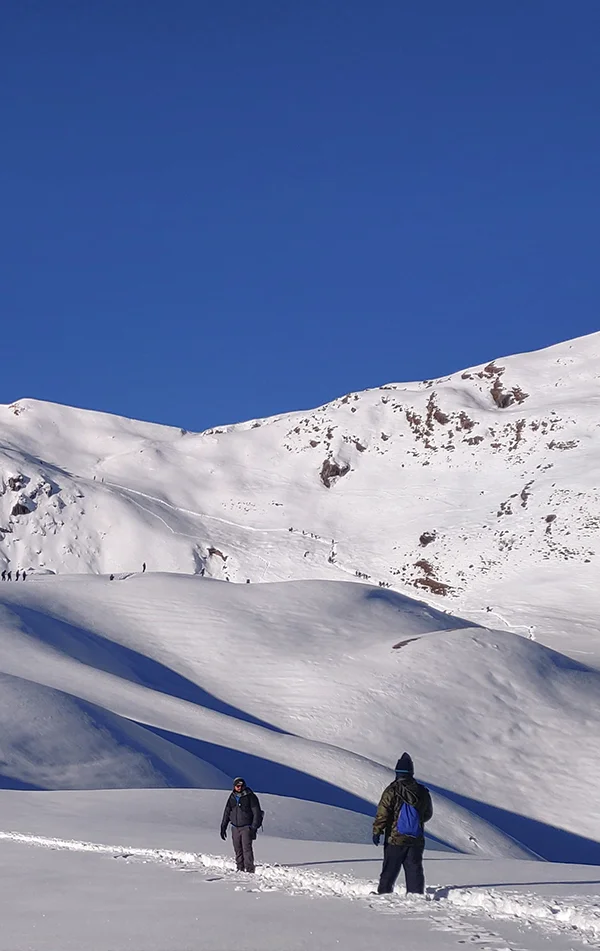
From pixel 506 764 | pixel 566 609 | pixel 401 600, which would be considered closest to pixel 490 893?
pixel 506 764

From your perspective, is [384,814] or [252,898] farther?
[384,814]

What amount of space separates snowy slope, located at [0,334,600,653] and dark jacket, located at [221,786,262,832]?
5266 cm

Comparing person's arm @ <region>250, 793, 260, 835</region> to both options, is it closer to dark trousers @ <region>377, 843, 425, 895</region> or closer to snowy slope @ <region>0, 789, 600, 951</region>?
snowy slope @ <region>0, 789, 600, 951</region>

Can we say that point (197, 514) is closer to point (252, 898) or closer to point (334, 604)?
point (334, 604)

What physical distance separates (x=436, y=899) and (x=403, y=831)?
1.99 ft

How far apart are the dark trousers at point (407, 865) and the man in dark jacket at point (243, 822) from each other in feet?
6.57

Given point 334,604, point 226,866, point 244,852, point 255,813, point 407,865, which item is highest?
point 334,604

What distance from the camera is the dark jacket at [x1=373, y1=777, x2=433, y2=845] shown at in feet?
29.0

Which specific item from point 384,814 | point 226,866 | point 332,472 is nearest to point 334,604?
point 226,866

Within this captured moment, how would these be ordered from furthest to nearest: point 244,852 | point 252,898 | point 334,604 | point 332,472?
point 332,472 → point 334,604 → point 244,852 → point 252,898

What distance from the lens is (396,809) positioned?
8.93 m

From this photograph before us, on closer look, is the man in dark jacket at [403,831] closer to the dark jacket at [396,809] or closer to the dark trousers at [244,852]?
the dark jacket at [396,809]

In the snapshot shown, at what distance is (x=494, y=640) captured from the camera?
42688 millimetres

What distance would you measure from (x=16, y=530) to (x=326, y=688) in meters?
57.1
